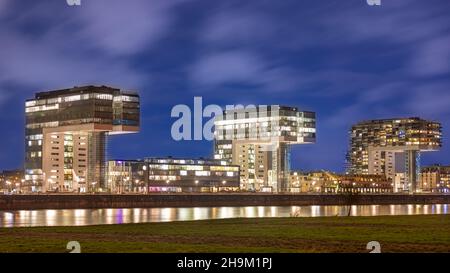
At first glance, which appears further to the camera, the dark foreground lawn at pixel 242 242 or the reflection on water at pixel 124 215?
the reflection on water at pixel 124 215

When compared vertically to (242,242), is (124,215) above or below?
below

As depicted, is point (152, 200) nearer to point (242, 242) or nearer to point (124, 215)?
point (124, 215)

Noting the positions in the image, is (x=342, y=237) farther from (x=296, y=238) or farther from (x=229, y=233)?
(x=229, y=233)

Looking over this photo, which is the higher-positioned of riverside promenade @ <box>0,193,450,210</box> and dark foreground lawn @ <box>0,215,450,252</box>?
dark foreground lawn @ <box>0,215,450,252</box>

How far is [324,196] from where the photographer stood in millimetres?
197625

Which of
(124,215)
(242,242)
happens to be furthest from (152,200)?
(242,242)

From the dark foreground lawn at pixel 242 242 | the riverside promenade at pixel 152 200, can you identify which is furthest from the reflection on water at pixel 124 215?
the dark foreground lawn at pixel 242 242

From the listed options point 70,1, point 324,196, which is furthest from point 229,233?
point 324,196

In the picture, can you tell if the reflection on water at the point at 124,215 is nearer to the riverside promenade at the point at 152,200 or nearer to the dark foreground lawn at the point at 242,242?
the riverside promenade at the point at 152,200

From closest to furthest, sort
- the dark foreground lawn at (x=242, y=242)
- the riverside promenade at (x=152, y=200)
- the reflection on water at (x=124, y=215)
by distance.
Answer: the dark foreground lawn at (x=242, y=242) → the reflection on water at (x=124, y=215) → the riverside promenade at (x=152, y=200)

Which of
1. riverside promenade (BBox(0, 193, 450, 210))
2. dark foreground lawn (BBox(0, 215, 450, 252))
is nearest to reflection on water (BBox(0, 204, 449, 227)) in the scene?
riverside promenade (BBox(0, 193, 450, 210))

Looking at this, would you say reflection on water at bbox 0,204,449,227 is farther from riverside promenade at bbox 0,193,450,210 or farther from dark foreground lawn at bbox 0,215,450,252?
dark foreground lawn at bbox 0,215,450,252

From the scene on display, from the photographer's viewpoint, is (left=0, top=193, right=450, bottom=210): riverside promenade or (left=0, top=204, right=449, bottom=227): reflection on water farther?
(left=0, top=193, right=450, bottom=210): riverside promenade
